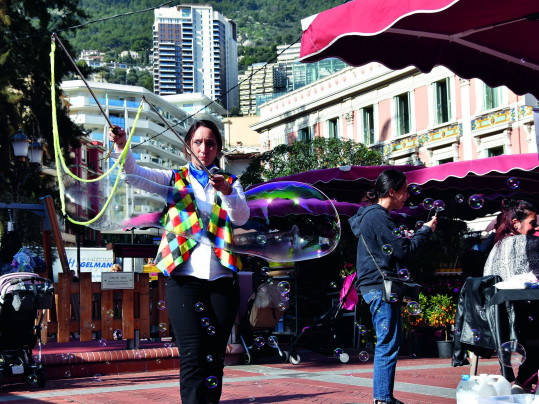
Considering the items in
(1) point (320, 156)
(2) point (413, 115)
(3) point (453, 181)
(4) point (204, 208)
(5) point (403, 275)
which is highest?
(2) point (413, 115)

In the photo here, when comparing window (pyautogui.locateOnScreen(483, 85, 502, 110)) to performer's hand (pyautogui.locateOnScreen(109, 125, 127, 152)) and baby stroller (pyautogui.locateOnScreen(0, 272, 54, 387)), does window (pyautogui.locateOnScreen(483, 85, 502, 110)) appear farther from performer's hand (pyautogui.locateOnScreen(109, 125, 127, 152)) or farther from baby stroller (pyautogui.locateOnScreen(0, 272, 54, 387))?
performer's hand (pyautogui.locateOnScreen(109, 125, 127, 152))

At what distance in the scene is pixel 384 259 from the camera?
5082 mm

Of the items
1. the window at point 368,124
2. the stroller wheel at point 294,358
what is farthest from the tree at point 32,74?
the window at point 368,124

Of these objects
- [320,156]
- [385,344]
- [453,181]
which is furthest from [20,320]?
[320,156]

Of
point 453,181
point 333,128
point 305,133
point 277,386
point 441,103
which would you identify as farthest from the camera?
point 305,133

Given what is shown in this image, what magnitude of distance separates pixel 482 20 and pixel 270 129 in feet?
146

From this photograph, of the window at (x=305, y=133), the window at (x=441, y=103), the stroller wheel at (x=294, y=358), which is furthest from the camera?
the window at (x=305, y=133)

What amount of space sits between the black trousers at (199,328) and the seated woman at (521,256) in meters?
2.67

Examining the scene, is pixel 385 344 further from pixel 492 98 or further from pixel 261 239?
pixel 492 98

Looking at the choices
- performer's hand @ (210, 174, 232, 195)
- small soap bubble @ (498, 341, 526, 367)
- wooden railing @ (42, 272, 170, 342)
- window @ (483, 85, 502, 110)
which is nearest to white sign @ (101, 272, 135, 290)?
wooden railing @ (42, 272, 170, 342)

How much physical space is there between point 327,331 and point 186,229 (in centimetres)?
740

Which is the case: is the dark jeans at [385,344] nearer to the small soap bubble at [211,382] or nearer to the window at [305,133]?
the small soap bubble at [211,382]

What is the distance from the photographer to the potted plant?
10.9m

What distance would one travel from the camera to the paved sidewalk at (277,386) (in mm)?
6398
